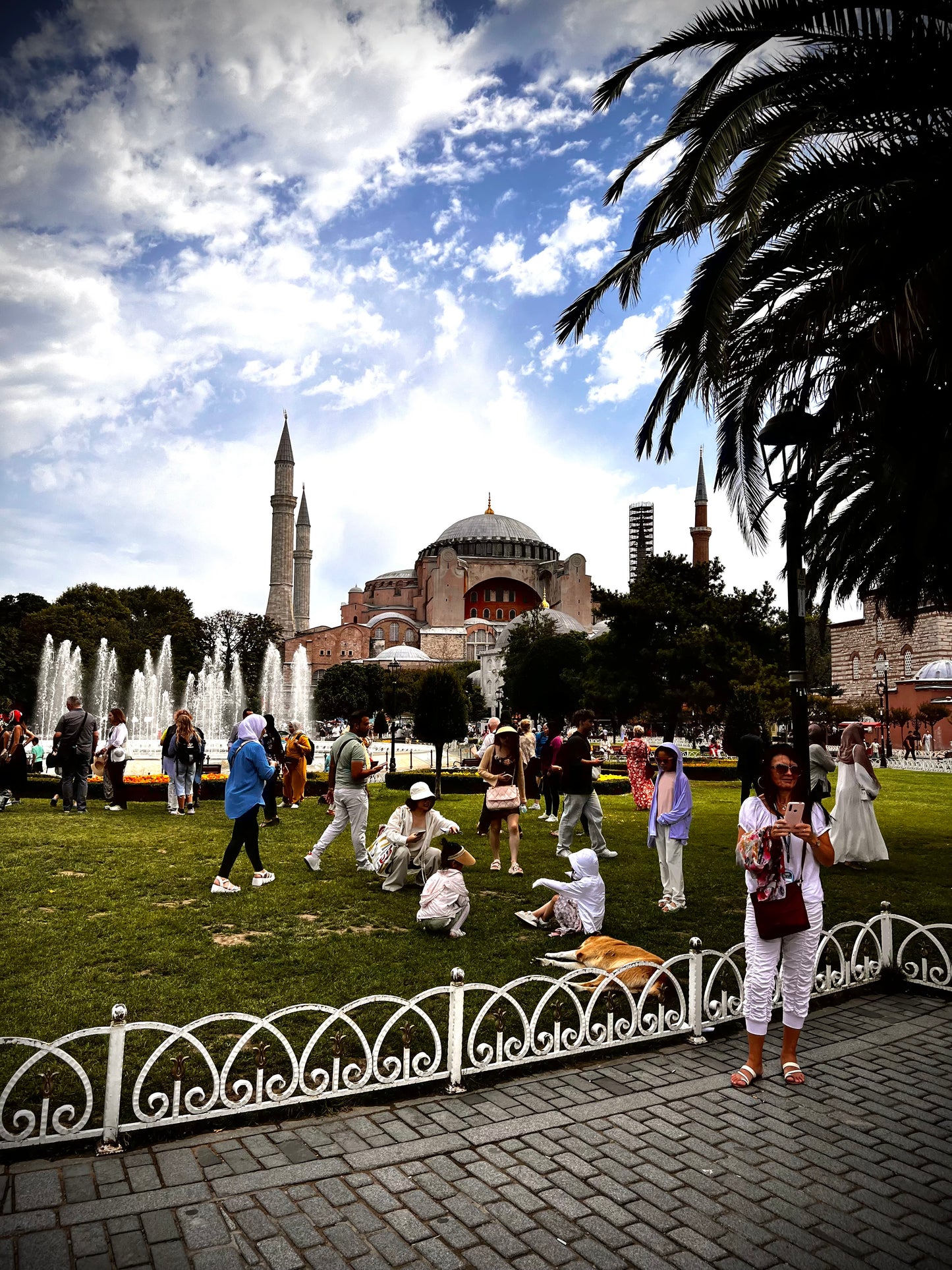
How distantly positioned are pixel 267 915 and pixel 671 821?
3469 millimetres

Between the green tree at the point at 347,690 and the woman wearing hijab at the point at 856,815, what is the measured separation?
53479 mm

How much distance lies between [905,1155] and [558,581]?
87390 mm

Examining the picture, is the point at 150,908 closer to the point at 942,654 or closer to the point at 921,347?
the point at 921,347

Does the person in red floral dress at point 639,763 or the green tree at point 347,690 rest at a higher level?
the green tree at point 347,690

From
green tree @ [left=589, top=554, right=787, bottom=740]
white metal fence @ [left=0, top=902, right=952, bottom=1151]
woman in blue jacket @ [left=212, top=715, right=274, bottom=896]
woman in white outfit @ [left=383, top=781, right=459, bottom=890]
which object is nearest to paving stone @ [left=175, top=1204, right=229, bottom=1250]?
white metal fence @ [left=0, top=902, right=952, bottom=1151]

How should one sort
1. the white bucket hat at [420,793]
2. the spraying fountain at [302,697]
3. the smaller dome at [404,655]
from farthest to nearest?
1. the smaller dome at [404,655]
2. the spraying fountain at [302,697]
3. the white bucket hat at [420,793]

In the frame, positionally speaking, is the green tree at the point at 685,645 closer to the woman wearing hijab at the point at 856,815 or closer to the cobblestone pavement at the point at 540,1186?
the woman wearing hijab at the point at 856,815

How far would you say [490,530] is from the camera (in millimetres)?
98375

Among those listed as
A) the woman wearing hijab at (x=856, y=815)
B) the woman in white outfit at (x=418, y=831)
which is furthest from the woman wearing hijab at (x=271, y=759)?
the woman wearing hijab at (x=856, y=815)

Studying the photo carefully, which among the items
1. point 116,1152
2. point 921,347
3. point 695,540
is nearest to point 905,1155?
point 116,1152

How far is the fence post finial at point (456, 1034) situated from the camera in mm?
3898

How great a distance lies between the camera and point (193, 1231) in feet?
9.23

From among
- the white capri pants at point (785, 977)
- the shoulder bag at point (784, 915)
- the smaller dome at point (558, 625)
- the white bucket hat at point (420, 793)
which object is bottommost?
the white capri pants at point (785, 977)

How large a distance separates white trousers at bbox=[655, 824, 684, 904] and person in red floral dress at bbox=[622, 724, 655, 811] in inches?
111
